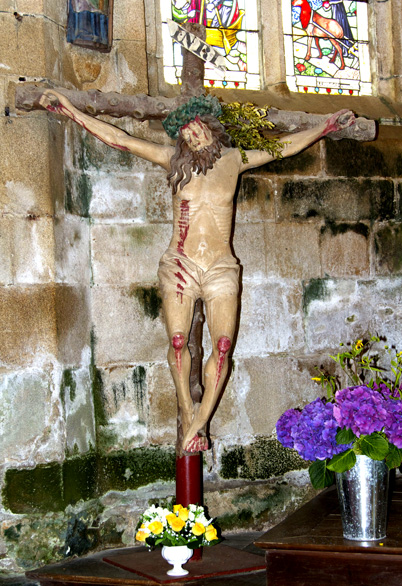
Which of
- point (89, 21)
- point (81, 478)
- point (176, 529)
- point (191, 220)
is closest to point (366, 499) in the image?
point (176, 529)

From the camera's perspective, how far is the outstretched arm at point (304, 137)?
3988mm

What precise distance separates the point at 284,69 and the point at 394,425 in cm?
280

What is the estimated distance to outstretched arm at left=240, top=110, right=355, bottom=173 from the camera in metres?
3.99

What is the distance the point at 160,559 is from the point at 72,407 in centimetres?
92

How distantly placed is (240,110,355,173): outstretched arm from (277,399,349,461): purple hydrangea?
55.1 inches

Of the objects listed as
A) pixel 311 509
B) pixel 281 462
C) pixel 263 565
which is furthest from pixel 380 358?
pixel 263 565

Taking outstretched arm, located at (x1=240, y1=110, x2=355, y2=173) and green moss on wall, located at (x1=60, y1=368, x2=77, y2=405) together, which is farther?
green moss on wall, located at (x1=60, y1=368, x2=77, y2=405)

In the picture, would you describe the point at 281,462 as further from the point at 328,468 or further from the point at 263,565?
the point at 328,468

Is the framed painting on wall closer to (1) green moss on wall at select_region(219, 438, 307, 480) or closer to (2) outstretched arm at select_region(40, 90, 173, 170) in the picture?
(2) outstretched arm at select_region(40, 90, 173, 170)

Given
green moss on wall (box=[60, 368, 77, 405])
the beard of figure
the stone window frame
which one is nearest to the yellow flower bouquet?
green moss on wall (box=[60, 368, 77, 405])

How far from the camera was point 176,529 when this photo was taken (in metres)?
3.49

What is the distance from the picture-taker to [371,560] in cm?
300

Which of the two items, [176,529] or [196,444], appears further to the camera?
[196,444]

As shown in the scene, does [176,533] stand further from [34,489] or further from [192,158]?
[192,158]
